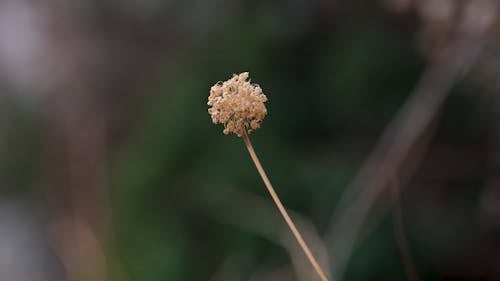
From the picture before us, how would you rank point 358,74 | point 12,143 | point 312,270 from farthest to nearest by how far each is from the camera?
point 12,143
point 358,74
point 312,270

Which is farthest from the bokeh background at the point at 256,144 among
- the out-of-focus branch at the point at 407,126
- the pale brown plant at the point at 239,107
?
the pale brown plant at the point at 239,107

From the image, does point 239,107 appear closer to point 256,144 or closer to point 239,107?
point 239,107

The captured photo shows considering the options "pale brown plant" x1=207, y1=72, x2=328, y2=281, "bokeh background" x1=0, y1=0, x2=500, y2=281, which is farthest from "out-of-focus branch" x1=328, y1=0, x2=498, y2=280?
"pale brown plant" x1=207, y1=72, x2=328, y2=281

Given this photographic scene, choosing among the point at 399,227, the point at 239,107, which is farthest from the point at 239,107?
the point at 399,227

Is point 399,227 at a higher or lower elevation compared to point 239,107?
lower

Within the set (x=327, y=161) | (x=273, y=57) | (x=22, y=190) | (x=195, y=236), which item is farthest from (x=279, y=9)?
(x=22, y=190)

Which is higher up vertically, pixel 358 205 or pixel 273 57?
pixel 273 57

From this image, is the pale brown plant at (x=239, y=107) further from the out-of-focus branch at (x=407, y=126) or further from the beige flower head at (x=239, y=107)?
the out-of-focus branch at (x=407, y=126)

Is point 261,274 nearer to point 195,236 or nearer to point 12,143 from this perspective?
point 195,236
